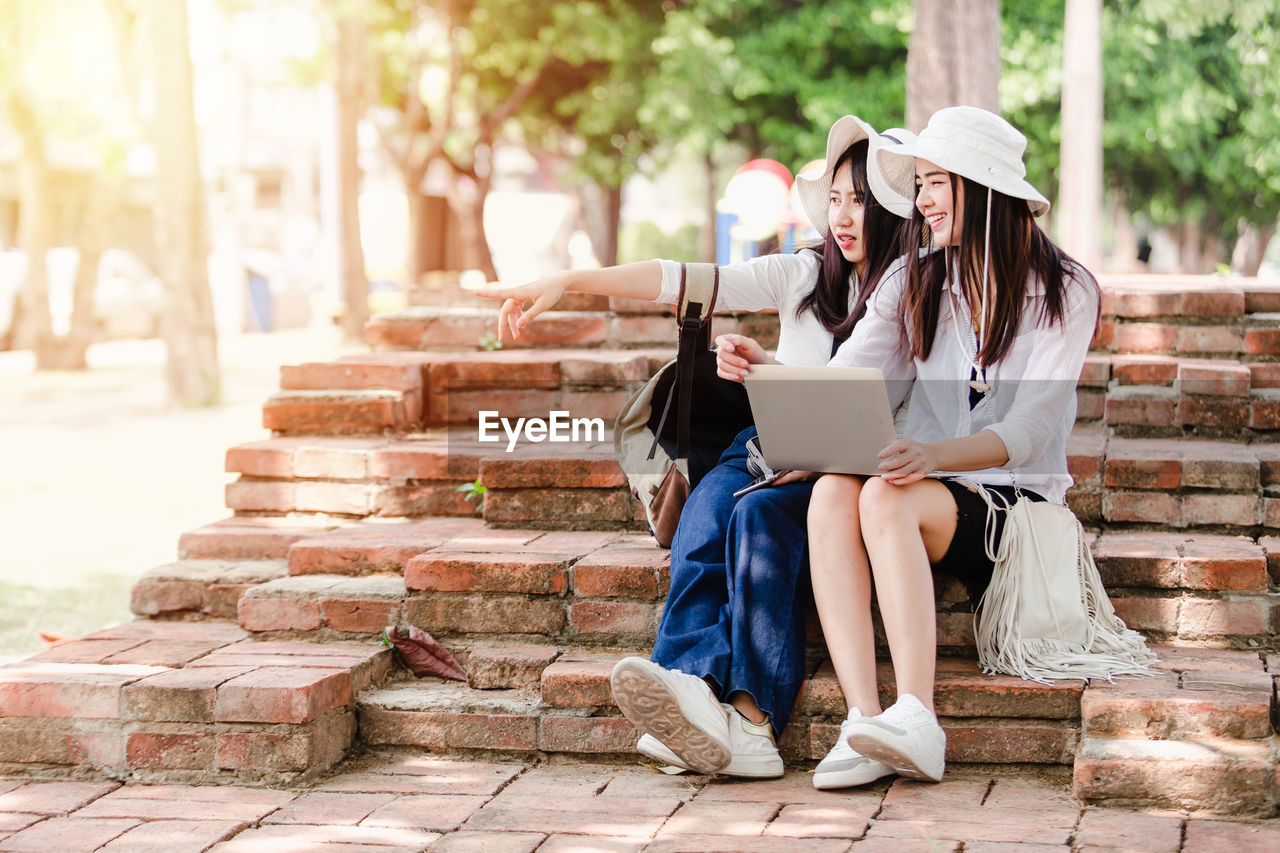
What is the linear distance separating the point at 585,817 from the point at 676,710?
0.99ft

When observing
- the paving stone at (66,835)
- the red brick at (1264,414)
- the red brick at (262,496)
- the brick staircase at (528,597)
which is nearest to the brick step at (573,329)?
the brick staircase at (528,597)

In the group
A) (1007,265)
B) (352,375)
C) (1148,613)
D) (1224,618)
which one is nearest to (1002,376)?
(1007,265)

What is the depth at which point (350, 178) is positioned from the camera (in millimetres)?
15602

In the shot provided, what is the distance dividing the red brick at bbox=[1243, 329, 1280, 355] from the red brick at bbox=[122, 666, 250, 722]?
3675 mm


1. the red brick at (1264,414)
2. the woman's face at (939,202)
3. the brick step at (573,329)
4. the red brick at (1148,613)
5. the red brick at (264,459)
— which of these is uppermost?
the woman's face at (939,202)

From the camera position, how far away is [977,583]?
348 cm

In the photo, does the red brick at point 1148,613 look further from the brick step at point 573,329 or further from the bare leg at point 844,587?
the brick step at point 573,329

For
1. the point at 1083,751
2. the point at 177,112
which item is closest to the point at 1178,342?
the point at 1083,751

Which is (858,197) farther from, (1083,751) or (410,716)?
(410,716)

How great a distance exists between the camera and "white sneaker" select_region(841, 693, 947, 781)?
2.99 m

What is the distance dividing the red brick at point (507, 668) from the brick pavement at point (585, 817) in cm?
26

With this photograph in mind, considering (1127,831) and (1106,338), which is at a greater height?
(1106,338)

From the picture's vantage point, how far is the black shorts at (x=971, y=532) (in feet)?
10.9

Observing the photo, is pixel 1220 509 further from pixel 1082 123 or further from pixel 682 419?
pixel 1082 123
